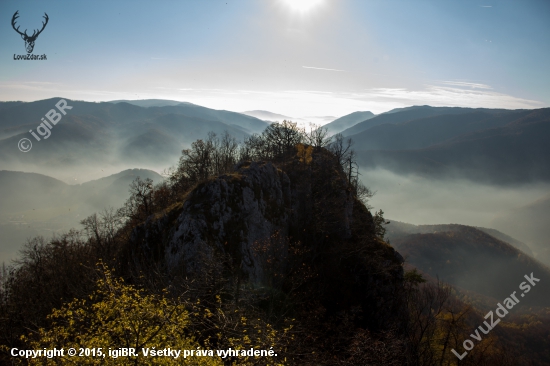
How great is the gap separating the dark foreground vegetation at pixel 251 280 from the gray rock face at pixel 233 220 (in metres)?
0.11

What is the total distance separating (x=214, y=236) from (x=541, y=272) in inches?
9323

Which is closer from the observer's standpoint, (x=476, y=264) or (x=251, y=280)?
(x=251, y=280)

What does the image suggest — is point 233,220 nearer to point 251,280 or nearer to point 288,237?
point 251,280

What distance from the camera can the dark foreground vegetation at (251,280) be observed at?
49.1ft

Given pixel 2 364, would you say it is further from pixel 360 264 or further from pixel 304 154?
pixel 304 154

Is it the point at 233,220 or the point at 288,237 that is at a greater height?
the point at 233,220

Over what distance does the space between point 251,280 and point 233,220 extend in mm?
5783

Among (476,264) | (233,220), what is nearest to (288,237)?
(233,220)

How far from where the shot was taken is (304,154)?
42969mm

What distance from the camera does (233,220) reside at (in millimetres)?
26578

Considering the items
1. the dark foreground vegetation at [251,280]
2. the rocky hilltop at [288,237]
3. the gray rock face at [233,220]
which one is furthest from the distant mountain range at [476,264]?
the gray rock face at [233,220]

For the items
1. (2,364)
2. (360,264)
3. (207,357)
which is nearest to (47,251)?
(2,364)

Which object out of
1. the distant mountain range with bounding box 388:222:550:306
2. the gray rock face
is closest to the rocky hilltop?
the gray rock face

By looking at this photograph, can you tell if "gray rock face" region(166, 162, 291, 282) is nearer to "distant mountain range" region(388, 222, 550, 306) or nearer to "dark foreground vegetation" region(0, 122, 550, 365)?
"dark foreground vegetation" region(0, 122, 550, 365)
